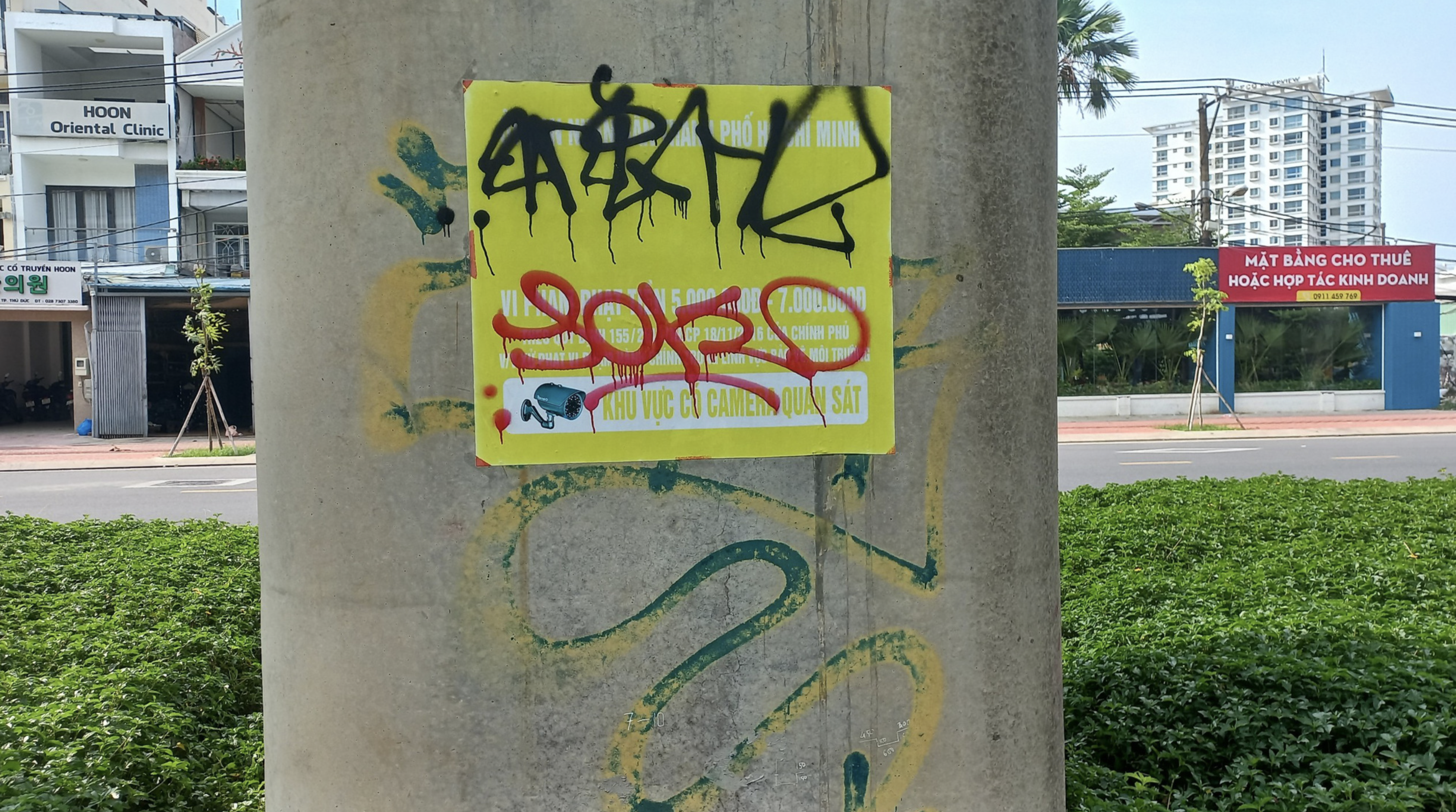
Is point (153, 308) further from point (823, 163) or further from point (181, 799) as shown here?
point (823, 163)

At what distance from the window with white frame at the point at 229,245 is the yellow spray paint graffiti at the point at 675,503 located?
2691 cm

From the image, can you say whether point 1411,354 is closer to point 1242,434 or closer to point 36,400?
point 1242,434

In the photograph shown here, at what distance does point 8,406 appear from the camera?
96.4 feet

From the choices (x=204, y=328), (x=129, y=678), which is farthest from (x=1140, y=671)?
(x=204, y=328)

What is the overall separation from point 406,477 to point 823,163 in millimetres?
1159

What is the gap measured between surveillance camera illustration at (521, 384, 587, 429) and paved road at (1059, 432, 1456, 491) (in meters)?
10.8

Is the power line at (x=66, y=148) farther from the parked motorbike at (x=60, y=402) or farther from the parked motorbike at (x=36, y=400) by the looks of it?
the parked motorbike at (x=60, y=402)

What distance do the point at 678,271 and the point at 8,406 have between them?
33.6 meters

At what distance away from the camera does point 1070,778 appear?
351 centimetres

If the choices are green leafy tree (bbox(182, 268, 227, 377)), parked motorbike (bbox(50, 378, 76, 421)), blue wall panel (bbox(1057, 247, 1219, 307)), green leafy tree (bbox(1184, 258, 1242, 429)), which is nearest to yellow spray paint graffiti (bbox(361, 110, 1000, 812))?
green leafy tree (bbox(182, 268, 227, 377))

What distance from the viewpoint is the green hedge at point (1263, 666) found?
344 centimetres

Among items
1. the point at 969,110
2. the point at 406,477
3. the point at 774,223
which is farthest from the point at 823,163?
the point at 406,477

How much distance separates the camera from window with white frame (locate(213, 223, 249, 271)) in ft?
88.1

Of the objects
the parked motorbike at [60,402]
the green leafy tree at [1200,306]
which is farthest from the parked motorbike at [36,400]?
the green leafy tree at [1200,306]
